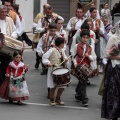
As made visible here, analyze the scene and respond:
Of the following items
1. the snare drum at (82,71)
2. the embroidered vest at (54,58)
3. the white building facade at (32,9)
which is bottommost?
the white building facade at (32,9)

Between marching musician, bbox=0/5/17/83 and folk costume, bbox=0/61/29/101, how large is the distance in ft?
2.31

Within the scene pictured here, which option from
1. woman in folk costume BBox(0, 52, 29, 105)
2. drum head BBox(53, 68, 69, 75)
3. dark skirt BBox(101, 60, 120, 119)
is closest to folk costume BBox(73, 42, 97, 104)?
drum head BBox(53, 68, 69, 75)

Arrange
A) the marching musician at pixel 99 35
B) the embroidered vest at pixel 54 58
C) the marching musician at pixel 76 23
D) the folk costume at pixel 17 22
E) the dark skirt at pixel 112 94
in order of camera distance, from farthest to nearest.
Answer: the marching musician at pixel 76 23, the marching musician at pixel 99 35, the folk costume at pixel 17 22, the embroidered vest at pixel 54 58, the dark skirt at pixel 112 94

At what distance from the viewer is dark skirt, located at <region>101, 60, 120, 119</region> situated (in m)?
8.98

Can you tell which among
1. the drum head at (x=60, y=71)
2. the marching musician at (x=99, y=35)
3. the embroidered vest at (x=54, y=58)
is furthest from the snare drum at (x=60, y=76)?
the marching musician at (x=99, y=35)

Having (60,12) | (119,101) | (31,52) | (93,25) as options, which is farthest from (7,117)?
(60,12)

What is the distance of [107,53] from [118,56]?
192 mm

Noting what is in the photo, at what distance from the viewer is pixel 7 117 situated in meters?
9.34

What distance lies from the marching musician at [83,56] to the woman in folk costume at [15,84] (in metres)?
1.05

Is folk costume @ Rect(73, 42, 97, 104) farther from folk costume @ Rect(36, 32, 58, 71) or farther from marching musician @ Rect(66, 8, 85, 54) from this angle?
marching musician @ Rect(66, 8, 85, 54)

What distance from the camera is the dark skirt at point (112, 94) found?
8.98m

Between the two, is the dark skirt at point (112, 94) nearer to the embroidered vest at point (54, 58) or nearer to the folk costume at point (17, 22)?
the embroidered vest at point (54, 58)

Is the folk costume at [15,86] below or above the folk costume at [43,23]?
below

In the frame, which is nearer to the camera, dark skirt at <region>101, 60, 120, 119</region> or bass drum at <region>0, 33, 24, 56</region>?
dark skirt at <region>101, 60, 120, 119</region>
